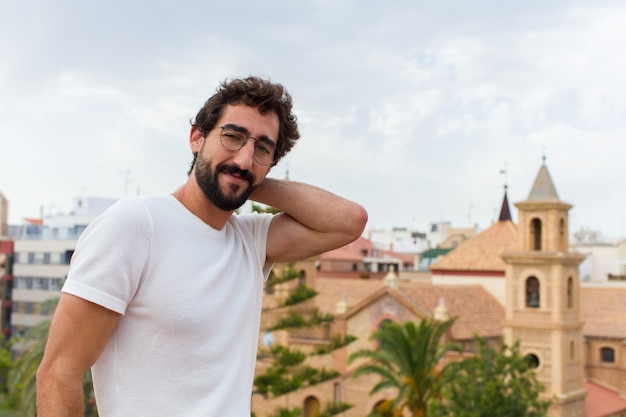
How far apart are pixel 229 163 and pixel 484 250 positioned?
116 ft

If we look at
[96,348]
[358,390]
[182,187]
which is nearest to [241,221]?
[182,187]

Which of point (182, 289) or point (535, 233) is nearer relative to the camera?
point (182, 289)

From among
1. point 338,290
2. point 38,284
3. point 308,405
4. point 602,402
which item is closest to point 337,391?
point 308,405

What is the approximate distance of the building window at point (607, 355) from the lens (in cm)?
3388

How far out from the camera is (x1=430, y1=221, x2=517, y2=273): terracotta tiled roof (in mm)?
35781

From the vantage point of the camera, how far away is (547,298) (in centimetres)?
2920

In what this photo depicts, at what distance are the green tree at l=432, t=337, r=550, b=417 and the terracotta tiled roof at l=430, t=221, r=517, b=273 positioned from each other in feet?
46.0

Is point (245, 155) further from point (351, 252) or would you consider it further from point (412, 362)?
point (351, 252)

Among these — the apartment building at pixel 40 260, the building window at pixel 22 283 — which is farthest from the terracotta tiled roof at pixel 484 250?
the building window at pixel 22 283

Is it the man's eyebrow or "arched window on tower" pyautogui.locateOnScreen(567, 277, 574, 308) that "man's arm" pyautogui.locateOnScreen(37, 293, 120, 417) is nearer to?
the man's eyebrow

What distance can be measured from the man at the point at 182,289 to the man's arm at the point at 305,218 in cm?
7

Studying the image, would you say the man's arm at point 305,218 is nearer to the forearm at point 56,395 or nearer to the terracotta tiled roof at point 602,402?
the forearm at point 56,395

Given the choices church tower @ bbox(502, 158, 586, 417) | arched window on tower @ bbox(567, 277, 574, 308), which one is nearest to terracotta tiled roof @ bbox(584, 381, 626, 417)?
church tower @ bbox(502, 158, 586, 417)

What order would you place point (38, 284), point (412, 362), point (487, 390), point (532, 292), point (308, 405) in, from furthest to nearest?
1. point (38, 284)
2. point (308, 405)
3. point (532, 292)
4. point (412, 362)
5. point (487, 390)
